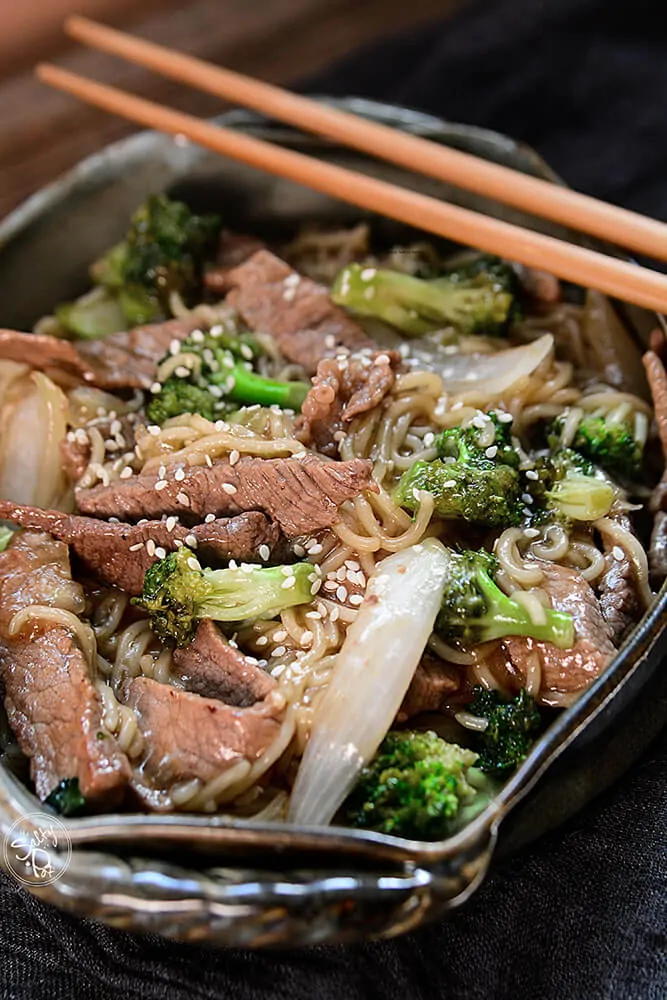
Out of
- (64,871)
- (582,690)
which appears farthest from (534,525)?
(64,871)

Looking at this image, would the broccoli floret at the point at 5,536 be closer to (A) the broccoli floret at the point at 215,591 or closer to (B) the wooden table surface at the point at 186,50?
(A) the broccoli floret at the point at 215,591

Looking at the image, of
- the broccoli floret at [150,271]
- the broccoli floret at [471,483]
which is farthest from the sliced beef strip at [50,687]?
the broccoli floret at [150,271]

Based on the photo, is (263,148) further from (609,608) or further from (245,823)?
(245,823)

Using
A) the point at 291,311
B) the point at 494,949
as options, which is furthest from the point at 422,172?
the point at 494,949

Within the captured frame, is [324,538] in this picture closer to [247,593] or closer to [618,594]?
[247,593]

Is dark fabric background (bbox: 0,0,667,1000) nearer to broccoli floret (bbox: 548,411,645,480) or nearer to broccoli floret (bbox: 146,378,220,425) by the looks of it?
broccoli floret (bbox: 548,411,645,480)

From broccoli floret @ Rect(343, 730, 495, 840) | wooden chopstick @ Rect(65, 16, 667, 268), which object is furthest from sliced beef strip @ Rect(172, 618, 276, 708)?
wooden chopstick @ Rect(65, 16, 667, 268)
